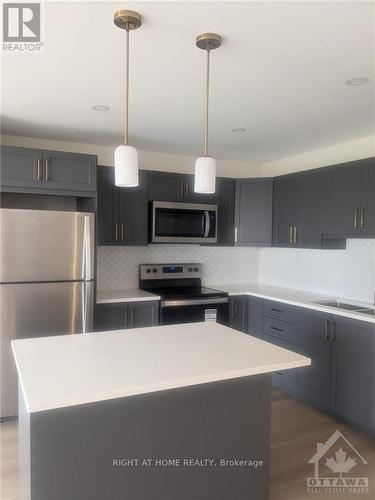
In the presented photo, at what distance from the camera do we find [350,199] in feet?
10.7

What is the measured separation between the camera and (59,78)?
7.55 feet

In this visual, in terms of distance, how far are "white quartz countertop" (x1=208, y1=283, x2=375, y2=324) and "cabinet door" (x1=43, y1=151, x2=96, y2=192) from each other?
181 cm

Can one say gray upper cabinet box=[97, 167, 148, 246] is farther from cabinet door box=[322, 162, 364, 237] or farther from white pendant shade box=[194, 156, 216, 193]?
white pendant shade box=[194, 156, 216, 193]

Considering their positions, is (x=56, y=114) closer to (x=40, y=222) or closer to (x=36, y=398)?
(x=40, y=222)

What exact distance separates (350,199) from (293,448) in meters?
2.02

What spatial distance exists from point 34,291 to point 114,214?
1.10m

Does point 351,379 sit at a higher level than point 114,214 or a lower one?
lower

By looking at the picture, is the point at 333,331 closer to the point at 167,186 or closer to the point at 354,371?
the point at 354,371

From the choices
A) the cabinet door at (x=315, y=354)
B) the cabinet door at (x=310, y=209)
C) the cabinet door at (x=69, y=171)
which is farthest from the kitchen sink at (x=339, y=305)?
the cabinet door at (x=69, y=171)

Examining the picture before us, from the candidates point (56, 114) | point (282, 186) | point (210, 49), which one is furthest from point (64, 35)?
point (282, 186)

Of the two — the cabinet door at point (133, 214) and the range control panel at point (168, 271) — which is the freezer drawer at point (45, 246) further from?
the range control panel at point (168, 271)

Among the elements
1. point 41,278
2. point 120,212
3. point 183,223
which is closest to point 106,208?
point 120,212

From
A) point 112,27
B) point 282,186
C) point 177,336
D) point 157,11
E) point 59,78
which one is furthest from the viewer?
point 282,186

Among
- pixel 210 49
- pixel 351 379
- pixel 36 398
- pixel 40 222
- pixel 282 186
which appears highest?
pixel 210 49
